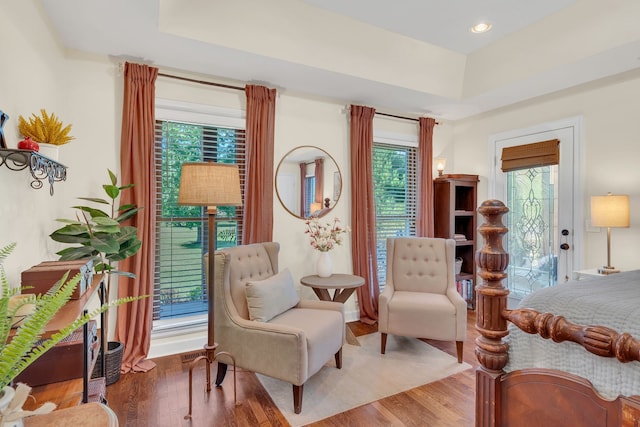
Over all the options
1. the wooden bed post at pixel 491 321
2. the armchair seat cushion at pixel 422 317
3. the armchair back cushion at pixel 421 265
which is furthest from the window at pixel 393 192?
the wooden bed post at pixel 491 321

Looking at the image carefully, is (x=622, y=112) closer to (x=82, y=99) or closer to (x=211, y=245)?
(x=211, y=245)

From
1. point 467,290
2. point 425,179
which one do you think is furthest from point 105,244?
point 467,290

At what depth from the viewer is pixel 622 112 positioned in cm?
315

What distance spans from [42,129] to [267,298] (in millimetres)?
1652

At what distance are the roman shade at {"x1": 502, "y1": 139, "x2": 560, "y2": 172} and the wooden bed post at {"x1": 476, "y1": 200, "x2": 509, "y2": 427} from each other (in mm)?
2830

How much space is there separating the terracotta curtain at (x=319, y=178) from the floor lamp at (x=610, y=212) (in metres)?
2.51

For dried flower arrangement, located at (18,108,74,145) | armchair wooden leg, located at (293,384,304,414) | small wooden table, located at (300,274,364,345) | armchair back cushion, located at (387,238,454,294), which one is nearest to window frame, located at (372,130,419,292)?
armchair back cushion, located at (387,238,454,294)

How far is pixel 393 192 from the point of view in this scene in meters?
4.35

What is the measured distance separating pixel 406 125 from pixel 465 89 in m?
0.81

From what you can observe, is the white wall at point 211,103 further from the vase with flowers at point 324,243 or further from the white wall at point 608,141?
the vase with flowers at point 324,243

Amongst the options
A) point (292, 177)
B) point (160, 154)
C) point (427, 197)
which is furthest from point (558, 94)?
point (160, 154)

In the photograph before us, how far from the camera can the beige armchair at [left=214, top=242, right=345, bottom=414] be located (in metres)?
2.16

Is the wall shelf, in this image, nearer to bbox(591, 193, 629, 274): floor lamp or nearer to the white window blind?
the white window blind

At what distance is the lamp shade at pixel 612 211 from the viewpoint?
2.88 meters
